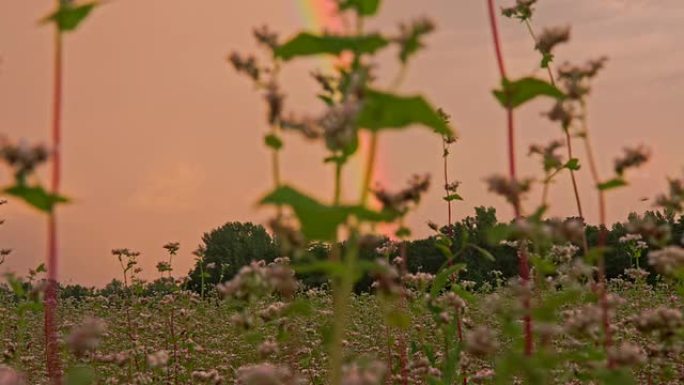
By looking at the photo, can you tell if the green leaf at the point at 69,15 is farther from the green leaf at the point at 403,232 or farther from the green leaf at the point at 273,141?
the green leaf at the point at 403,232

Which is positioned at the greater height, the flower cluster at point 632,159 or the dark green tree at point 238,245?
the dark green tree at point 238,245

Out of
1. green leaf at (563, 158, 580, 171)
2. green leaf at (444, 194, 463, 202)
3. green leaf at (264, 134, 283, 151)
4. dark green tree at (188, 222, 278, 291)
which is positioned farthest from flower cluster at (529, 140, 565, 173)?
dark green tree at (188, 222, 278, 291)

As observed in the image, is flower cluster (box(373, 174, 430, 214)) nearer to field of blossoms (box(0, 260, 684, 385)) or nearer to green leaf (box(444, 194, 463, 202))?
field of blossoms (box(0, 260, 684, 385))

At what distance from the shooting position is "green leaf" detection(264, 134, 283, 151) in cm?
346

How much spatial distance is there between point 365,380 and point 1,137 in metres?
1.54

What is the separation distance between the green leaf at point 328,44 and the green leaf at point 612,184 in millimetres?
1547

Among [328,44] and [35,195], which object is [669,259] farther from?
[35,195]

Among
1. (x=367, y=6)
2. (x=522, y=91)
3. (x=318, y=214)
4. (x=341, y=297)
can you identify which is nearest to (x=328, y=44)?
(x=367, y=6)

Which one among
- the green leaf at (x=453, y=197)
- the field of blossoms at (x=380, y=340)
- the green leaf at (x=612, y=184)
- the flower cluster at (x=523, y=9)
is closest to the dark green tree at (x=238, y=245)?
the field of blossoms at (x=380, y=340)

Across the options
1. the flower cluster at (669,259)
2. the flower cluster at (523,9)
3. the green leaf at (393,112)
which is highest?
the flower cluster at (523,9)

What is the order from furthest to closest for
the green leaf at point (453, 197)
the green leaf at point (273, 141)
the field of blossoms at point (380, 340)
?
the green leaf at point (453, 197) < the green leaf at point (273, 141) < the field of blossoms at point (380, 340)

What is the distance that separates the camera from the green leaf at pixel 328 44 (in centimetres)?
287

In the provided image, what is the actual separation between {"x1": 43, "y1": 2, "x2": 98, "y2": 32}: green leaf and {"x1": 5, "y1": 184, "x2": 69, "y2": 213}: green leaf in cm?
65

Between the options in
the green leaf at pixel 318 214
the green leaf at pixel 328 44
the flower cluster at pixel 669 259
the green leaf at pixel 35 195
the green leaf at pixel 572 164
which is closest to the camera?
the green leaf at pixel 318 214
